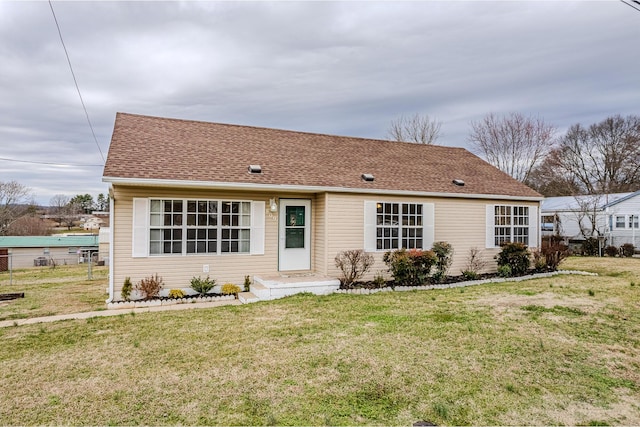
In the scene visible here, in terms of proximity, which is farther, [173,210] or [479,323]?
[173,210]

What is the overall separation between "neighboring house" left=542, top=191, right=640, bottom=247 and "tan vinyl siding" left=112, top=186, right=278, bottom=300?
20191 millimetres

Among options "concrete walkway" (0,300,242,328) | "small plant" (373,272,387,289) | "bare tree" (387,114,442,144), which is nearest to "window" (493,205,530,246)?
"small plant" (373,272,387,289)

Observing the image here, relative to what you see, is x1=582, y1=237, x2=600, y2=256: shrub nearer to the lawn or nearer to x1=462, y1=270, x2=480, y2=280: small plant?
x1=462, y1=270, x2=480, y2=280: small plant

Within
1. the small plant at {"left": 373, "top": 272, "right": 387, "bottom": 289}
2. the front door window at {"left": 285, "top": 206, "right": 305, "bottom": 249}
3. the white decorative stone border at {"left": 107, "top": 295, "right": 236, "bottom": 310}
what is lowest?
the white decorative stone border at {"left": 107, "top": 295, "right": 236, "bottom": 310}

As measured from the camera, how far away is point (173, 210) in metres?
8.80

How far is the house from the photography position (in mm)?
8508

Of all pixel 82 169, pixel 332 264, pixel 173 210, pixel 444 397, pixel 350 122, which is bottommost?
pixel 444 397

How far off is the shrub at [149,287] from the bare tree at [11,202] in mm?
38086

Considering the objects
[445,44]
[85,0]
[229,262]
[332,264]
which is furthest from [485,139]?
[85,0]

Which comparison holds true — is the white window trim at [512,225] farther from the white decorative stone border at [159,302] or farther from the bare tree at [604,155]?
the bare tree at [604,155]

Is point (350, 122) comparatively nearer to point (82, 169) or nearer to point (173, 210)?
point (173, 210)

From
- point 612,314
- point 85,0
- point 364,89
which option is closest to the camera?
point 612,314

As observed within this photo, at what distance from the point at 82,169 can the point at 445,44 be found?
92.4 ft

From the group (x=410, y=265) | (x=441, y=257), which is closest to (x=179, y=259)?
(x=410, y=265)
